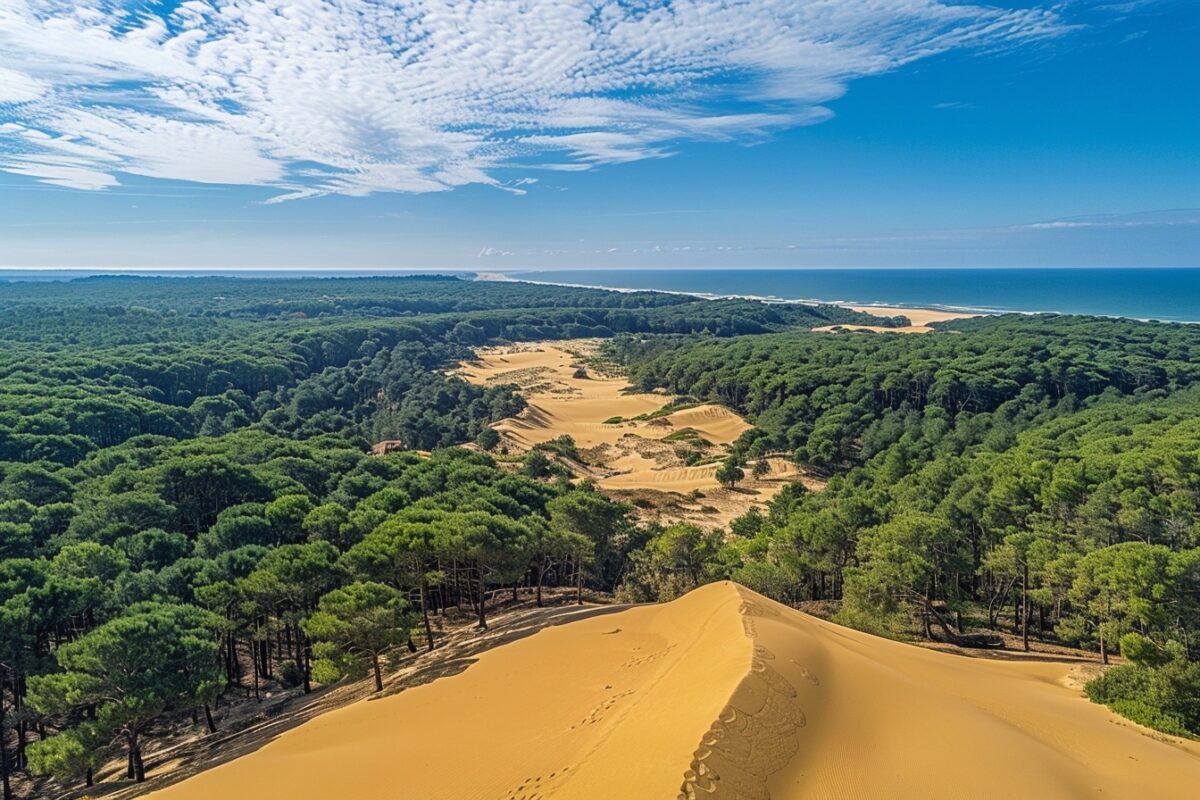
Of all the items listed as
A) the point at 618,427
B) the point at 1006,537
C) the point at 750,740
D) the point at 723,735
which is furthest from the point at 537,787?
the point at 618,427

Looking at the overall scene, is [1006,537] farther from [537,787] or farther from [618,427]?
[618,427]

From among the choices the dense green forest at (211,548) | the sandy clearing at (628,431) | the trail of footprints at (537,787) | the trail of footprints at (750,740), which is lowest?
the sandy clearing at (628,431)

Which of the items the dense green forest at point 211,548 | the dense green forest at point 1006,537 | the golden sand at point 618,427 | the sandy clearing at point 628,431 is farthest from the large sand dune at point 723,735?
the golden sand at point 618,427

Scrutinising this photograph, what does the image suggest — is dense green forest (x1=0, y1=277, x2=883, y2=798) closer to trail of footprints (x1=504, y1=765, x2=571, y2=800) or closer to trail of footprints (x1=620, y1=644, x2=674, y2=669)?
trail of footprints (x1=620, y1=644, x2=674, y2=669)

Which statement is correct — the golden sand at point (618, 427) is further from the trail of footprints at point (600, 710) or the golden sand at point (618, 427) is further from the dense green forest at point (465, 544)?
the trail of footprints at point (600, 710)

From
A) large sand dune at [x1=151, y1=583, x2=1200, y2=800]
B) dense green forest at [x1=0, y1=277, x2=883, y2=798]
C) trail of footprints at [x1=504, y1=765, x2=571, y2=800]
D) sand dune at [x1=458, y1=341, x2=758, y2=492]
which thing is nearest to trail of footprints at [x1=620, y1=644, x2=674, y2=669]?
large sand dune at [x1=151, y1=583, x2=1200, y2=800]

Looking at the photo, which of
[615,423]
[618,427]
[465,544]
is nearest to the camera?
[465,544]

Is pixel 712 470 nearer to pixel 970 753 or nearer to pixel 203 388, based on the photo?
pixel 970 753
